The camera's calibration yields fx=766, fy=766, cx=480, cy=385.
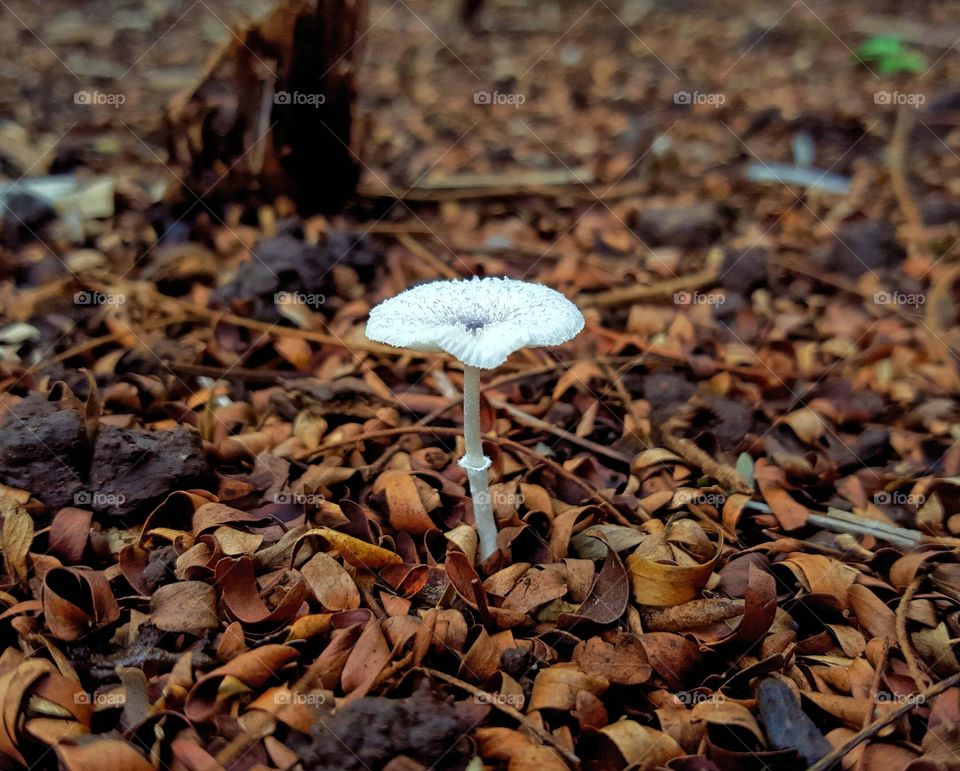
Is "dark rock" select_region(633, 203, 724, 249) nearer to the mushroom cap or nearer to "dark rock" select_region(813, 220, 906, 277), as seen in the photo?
"dark rock" select_region(813, 220, 906, 277)

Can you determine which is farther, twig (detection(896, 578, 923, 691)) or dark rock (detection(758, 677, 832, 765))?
twig (detection(896, 578, 923, 691))

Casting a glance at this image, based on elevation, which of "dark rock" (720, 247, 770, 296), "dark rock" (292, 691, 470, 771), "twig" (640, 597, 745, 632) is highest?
"dark rock" (720, 247, 770, 296)

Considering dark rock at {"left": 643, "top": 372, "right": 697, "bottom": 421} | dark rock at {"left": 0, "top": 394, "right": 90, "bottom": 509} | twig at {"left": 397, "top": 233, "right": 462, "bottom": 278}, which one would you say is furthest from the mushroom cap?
twig at {"left": 397, "top": 233, "right": 462, "bottom": 278}

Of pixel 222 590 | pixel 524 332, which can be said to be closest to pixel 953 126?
pixel 524 332

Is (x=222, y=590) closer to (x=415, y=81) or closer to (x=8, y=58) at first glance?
(x=415, y=81)

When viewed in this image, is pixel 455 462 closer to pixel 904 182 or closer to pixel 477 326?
pixel 477 326

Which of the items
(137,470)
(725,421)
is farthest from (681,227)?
(137,470)
